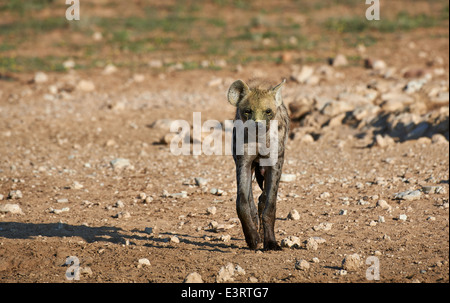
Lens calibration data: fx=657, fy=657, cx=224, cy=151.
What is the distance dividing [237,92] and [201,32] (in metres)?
13.1

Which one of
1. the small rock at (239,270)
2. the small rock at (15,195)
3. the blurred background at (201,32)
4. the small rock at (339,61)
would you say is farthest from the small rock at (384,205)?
the blurred background at (201,32)

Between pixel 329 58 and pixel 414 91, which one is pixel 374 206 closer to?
pixel 414 91

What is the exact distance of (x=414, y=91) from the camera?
11062 millimetres

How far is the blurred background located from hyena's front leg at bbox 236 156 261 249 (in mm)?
9309

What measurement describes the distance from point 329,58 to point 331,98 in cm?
339

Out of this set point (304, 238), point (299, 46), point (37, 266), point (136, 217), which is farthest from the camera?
point (299, 46)

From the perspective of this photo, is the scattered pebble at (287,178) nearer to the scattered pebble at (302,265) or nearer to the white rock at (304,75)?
the scattered pebble at (302,265)

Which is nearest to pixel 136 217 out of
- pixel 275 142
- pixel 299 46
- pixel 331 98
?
pixel 275 142

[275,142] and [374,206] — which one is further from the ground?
[275,142]

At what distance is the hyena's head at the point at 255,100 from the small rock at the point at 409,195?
2263 mm

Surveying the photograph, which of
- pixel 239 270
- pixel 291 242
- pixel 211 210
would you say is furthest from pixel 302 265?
pixel 211 210

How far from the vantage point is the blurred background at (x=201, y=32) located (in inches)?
624

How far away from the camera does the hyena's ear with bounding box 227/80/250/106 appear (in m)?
5.78

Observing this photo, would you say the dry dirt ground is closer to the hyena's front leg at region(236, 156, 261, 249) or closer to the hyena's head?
the hyena's front leg at region(236, 156, 261, 249)
